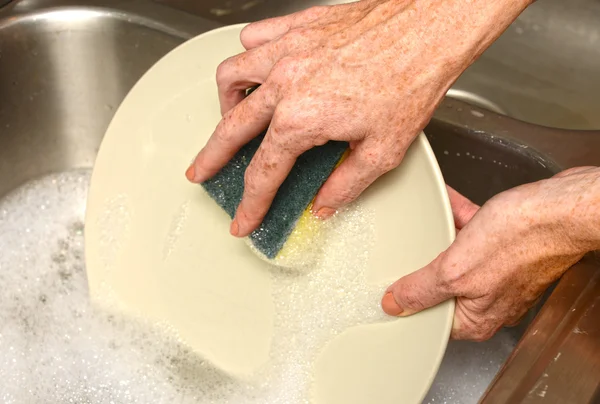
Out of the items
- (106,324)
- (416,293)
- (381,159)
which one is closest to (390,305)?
(416,293)

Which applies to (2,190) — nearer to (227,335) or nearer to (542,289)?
(227,335)

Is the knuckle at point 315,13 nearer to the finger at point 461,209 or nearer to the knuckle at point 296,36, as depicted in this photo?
the knuckle at point 296,36

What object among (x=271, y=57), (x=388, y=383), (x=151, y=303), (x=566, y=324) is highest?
(x=271, y=57)

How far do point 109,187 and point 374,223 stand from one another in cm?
36

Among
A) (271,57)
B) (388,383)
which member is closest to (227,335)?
(388,383)

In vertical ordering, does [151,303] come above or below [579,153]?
below

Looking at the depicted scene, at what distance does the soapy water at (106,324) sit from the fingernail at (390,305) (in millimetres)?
24

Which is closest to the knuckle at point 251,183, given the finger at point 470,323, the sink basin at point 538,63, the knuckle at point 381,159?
the knuckle at point 381,159

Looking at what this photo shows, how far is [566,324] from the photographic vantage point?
0.54 metres

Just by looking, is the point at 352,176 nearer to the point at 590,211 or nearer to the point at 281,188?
the point at 281,188

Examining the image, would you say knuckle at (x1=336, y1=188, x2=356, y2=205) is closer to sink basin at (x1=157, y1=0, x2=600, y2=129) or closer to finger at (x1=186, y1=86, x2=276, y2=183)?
finger at (x1=186, y1=86, x2=276, y2=183)

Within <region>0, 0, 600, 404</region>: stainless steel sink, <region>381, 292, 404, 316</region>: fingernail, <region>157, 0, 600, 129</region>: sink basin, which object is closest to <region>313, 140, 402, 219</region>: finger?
<region>381, 292, 404, 316</region>: fingernail

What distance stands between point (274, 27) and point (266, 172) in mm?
160

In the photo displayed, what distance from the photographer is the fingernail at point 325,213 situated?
65cm
